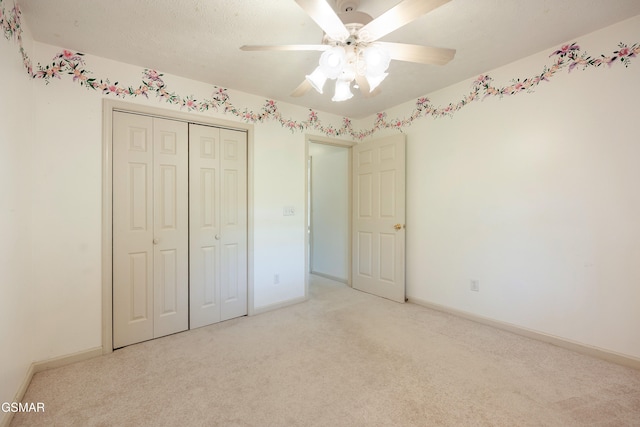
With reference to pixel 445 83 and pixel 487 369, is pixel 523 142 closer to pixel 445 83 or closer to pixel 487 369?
pixel 445 83

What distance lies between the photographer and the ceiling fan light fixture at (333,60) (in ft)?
4.56

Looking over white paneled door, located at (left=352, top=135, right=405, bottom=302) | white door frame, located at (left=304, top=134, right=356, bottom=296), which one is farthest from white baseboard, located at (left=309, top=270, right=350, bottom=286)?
white paneled door, located at (left=352, top=135, right=405, bottom=302)

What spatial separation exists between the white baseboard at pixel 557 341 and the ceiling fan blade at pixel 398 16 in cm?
262

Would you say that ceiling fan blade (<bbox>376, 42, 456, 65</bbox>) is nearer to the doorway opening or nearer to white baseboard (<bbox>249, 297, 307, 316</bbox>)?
the doorway opening

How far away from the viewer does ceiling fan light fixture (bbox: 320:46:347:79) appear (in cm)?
139

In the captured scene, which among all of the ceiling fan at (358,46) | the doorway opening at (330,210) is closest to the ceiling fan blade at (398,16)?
the ceiling fan at (358,46)

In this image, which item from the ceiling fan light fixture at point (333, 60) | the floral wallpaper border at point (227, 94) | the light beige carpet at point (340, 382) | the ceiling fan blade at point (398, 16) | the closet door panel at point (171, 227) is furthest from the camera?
the closet door panel at point (171, 227)

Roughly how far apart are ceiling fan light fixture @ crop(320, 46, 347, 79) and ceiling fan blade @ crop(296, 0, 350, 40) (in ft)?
0.20

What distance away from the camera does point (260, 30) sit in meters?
1.88

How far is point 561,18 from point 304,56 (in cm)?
177

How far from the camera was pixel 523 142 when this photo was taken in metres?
2.42

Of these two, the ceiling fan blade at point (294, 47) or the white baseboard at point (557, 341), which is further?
the white baseboard at point (557, 341)

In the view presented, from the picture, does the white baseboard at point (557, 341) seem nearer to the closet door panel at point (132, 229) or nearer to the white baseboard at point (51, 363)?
the closet door panel at point (132, 229)

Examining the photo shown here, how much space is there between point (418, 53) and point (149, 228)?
2.44 m
